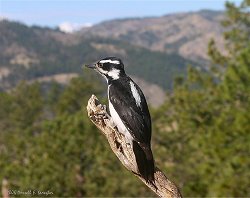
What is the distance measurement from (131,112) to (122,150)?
1.70 ft

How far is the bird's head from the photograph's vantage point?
537cm

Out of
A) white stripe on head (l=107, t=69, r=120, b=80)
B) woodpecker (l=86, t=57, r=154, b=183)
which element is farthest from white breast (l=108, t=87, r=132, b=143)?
white stripe on head (l=107, t=69, r=120, b=80)

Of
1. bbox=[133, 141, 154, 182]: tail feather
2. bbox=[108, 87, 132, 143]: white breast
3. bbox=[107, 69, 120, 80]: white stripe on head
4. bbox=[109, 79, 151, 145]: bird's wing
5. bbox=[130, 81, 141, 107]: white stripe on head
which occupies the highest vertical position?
bbox=[107, 69, 120, 80]: white stripe on head

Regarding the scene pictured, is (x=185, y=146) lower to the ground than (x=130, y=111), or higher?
lower

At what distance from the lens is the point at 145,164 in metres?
4.16

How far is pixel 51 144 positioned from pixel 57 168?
2.13 meters

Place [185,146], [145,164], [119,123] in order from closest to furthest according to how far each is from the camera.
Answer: [145,164]
[119,123]
[185,146]

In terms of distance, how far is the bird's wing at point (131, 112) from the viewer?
452 cm

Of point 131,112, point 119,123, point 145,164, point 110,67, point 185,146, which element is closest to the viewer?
point 145,164

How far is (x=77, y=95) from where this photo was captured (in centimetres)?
6303

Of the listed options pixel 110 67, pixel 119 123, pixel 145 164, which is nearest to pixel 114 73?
pixel 110 67

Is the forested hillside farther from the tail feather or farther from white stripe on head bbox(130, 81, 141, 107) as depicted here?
the tail feather

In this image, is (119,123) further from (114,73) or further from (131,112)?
(114,73)

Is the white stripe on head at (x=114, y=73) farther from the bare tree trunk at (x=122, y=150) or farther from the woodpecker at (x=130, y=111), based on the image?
the bare tree trunk at (x=122, y=150)
